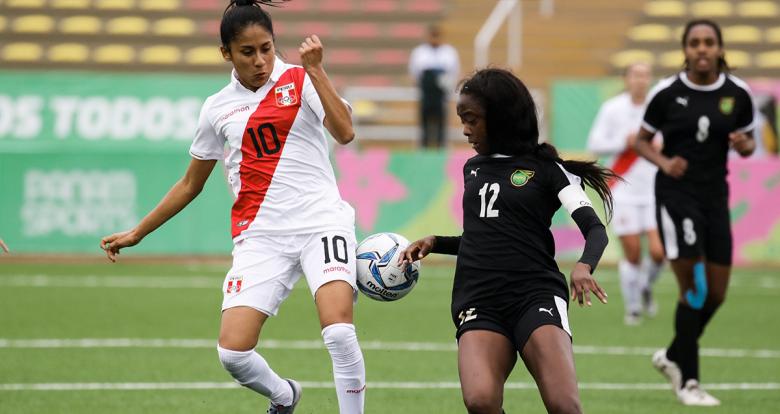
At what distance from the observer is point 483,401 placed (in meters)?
5.70

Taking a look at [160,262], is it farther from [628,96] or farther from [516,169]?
[516,169]

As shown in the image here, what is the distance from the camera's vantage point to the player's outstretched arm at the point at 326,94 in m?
6.40

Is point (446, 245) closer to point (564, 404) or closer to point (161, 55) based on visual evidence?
point (564, 404)

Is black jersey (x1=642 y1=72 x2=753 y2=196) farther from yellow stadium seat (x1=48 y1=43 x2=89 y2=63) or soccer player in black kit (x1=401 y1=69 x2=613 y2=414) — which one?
yellow stadium seat (x1=48 y1=43 x2=89 y2=63)

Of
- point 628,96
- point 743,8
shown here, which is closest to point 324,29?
point 743,8

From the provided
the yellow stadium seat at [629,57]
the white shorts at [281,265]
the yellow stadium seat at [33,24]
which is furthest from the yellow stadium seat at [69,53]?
the white shorts at [281,265]

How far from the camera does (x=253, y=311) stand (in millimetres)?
6766

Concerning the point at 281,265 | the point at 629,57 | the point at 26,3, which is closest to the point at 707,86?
the point at 281,265

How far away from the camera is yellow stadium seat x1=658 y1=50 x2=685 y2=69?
28.7 metres

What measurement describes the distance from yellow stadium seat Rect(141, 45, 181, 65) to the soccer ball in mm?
22453

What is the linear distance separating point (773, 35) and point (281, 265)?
2506cm

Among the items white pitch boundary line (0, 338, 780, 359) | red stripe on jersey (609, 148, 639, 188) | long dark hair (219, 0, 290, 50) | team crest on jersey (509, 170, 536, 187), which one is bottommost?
white pitch boundary line (0, 338, 780, 359)

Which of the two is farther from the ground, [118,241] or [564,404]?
[118,241]

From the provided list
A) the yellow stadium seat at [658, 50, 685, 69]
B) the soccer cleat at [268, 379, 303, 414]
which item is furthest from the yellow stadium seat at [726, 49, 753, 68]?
the soccer cleat at [268, 379, 303, 414]
